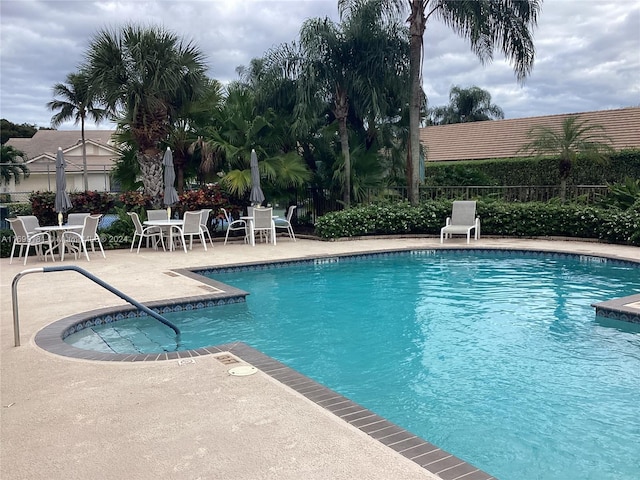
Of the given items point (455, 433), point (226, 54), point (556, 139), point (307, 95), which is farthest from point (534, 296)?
point (226, 54)

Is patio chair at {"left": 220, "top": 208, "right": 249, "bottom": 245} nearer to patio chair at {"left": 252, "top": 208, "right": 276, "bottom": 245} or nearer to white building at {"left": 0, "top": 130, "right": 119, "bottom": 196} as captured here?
patio chair at {"left": 252, "top": 208, "right": 276, "bottom": 245}

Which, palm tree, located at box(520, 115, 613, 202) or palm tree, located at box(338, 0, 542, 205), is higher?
palm tree, located at box(338, 0, 542, 205)

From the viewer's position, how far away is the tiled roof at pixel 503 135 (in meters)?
20.3

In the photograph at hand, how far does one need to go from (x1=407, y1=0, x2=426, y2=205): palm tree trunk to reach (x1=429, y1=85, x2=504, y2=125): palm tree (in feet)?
90.1

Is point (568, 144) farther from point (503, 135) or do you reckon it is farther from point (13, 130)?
point (13, 130)

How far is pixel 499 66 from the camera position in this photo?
1565 cm

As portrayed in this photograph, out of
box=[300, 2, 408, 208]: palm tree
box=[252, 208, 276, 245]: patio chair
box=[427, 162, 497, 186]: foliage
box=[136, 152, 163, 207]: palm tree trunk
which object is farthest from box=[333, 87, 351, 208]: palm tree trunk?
box=[136, 152, 163, 207]: palm tree trunk

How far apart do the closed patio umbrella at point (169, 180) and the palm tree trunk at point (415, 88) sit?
6.82m

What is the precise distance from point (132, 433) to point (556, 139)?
14.1 meters

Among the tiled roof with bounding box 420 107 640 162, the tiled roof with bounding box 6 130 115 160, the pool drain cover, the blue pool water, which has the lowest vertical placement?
the blue pool water

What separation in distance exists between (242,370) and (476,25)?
43.8ft

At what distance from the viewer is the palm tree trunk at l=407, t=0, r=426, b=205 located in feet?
49.4

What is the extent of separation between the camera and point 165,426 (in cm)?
336

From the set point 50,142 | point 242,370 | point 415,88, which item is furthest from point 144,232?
point 50,142
